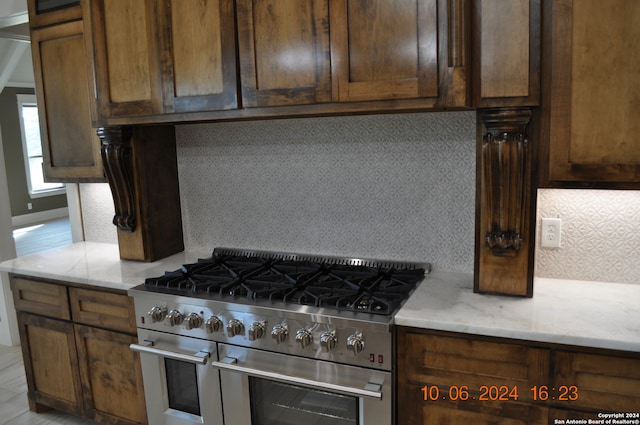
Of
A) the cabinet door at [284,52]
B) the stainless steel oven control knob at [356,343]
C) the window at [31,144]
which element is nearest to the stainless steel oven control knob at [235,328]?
the stainless steel oven control knob at [356,343]

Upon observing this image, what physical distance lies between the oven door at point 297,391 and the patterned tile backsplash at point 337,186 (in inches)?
27.9

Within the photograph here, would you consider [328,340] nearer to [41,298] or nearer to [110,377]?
[110,377]

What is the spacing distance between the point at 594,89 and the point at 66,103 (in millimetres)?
2536

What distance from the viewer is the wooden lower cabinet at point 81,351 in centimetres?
237

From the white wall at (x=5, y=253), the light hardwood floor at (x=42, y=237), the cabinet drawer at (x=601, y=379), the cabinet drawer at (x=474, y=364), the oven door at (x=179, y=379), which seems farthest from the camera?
the light hardwood floor at (x=42, y=237)

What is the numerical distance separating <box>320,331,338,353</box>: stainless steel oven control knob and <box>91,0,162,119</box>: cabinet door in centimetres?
127

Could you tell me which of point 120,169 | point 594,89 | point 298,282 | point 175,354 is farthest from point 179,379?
point 594,89

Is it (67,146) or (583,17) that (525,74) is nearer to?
(583,17)

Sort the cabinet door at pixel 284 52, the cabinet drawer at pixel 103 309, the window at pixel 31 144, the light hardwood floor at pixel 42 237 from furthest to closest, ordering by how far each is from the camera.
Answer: the window at pixel 31 144 < the light hardwood floor at pixel 42 237 < the cabinet drawer at pixel 103 309 < the cabinet door at pixel 284 52

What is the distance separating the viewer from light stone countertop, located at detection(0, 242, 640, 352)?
1.55m

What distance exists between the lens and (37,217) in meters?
9.21

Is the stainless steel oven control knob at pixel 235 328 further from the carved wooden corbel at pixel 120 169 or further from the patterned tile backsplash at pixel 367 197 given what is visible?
the carved wooden corbel at pixel 120 169

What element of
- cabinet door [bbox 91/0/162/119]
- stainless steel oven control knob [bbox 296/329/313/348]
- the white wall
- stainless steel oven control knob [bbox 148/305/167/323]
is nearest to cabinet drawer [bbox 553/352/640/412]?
stainless steel oven control knob [bbox 296/329/313/348]

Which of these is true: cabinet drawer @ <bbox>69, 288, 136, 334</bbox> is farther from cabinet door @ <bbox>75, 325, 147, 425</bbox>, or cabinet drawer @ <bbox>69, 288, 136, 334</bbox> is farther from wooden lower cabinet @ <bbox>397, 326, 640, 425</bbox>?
wooden lower cabinet @ <bbox>397, 326, 640, 425</bbox>
